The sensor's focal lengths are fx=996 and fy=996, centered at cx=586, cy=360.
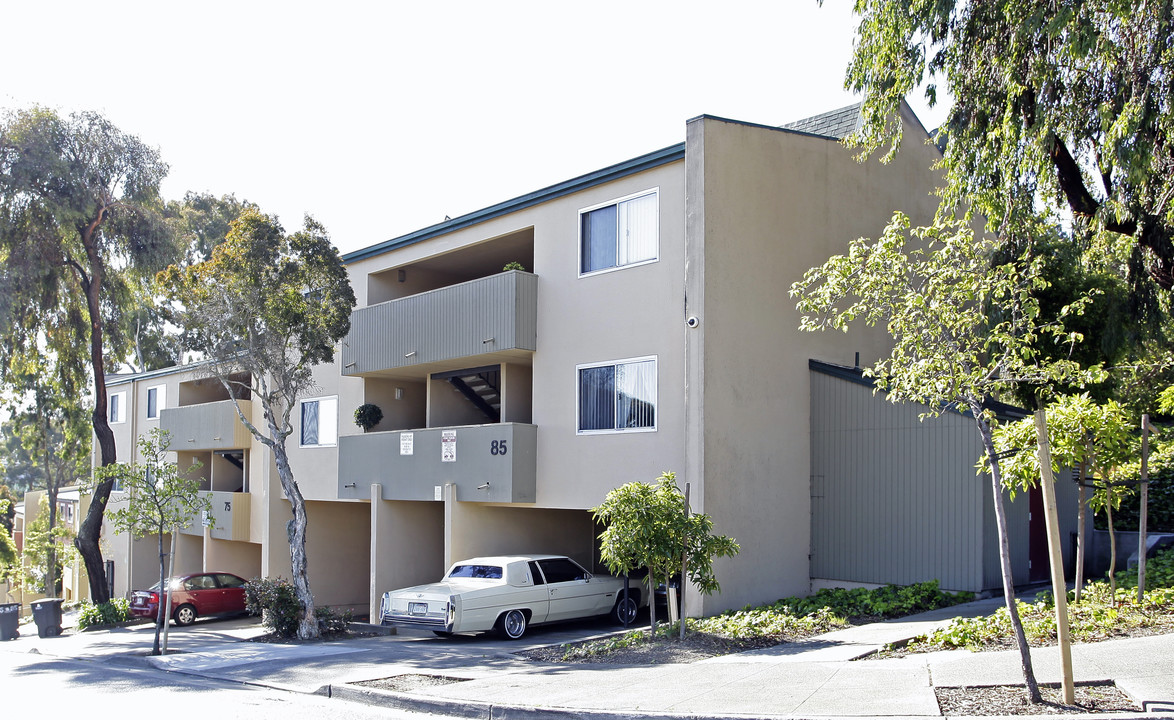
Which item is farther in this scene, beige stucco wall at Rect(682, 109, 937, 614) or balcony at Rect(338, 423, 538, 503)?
balcony at Rect(338, 423, 538, 503)

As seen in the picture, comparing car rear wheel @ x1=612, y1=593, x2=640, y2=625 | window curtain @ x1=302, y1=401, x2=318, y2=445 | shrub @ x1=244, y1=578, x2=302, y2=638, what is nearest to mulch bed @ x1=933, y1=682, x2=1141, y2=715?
car rear wheel @ x1=612, y1=593, x2=640, y2=625

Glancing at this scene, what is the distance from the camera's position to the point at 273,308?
1944 centimetres

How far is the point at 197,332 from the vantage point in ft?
66.4

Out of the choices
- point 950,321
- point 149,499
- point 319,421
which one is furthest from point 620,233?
point 319,421

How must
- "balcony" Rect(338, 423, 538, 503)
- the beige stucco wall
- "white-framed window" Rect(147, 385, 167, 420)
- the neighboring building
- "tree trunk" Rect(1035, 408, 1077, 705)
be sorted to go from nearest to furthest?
"tree trunk" Rect(1035, 408, 1077, 705) < the beige stucco wall < the neighboring building < "balcony" Rect(338, 423, 538, 503) < "white-framed window" Rect(147, 385, 167, 420)

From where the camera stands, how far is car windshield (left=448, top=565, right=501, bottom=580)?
17078mm

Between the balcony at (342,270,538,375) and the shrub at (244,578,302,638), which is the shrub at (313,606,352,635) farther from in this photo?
the balcony at (342,270,538,375)

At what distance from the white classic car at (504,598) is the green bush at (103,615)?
14426mm

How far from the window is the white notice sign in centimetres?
2364

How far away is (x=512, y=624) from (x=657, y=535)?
4.80 m

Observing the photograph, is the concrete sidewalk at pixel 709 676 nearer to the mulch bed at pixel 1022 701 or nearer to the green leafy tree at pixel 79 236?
the mulch bed at pixel 1022 701

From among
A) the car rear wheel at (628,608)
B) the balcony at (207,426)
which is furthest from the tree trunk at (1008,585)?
the balcony at (207,426)

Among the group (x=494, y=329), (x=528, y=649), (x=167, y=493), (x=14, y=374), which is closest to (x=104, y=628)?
(x=14, y=374)

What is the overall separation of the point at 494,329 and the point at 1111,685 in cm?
1326
